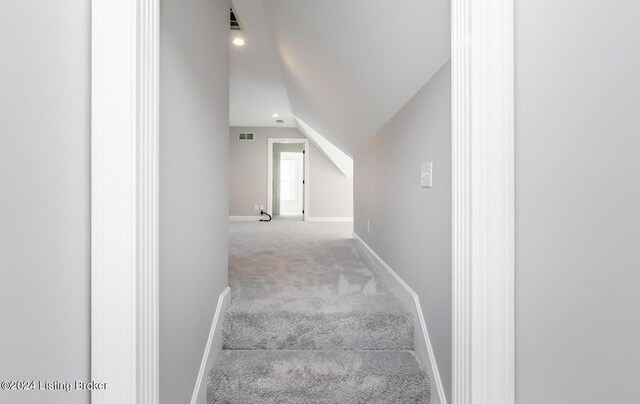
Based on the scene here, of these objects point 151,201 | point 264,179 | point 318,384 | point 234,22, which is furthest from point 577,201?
point 264,179

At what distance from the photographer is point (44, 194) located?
616 millimetres

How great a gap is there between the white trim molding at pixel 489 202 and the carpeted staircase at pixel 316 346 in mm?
689

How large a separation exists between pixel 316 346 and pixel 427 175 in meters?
1.05

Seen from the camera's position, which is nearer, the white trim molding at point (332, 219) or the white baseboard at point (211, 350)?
the white baseboard at point (211, 350)

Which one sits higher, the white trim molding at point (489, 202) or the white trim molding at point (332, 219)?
the white trim molding at point (489, 202)

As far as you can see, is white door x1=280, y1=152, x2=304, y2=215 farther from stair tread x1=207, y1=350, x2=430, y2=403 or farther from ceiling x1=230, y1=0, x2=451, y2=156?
stair tread x1=207, y1=350, x2=430, y2=403

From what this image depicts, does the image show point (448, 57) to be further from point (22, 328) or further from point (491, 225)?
point (22, 328)

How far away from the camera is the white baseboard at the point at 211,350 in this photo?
1.34 metres

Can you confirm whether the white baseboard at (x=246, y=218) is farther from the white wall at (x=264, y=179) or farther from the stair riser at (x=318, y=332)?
the stair riser at (x=318, y=332)

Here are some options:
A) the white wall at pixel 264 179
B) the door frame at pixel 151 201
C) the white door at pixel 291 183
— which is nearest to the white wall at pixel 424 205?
the door frame at pixel 151 201

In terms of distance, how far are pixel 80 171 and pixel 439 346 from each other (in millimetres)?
1381

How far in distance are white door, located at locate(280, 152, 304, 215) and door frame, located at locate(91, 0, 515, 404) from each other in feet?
38.0

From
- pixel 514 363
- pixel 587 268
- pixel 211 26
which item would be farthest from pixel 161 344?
pixel 211 26

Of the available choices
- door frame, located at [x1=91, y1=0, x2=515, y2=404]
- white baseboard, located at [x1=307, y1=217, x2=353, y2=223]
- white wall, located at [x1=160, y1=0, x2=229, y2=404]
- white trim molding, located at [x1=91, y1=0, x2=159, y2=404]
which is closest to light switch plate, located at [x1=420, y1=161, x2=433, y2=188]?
door frame, located at [x1=91, y1=0, x2=515, y2=404]
